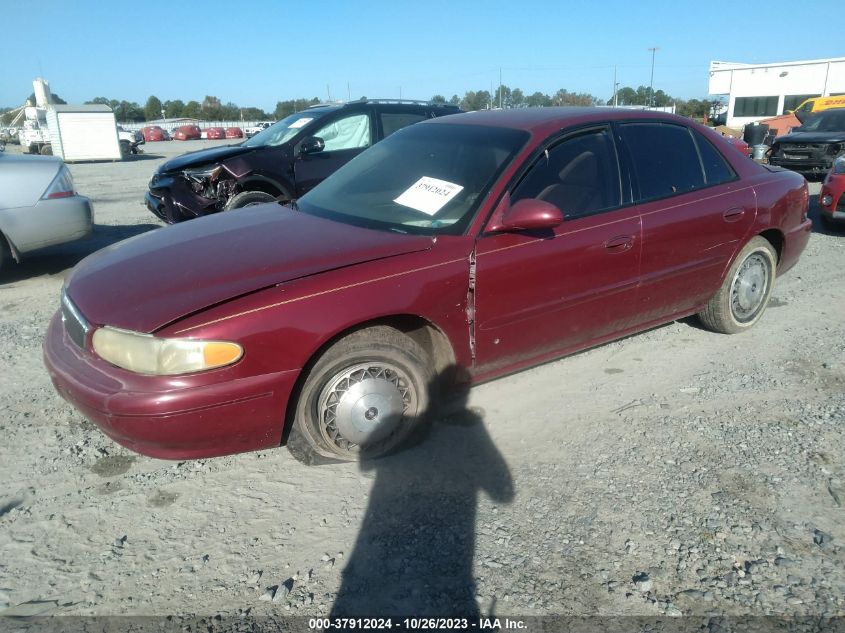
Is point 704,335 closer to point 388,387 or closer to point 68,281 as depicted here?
point 388,387

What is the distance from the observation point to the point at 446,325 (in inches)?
118

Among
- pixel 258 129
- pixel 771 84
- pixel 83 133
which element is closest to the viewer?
pixel 83 133

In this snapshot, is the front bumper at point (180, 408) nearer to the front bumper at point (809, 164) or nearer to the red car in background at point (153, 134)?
the front bumper at point (809, 164)

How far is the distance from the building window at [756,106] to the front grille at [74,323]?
143 feet

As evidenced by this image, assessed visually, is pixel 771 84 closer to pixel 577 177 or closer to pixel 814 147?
pixel 814 147

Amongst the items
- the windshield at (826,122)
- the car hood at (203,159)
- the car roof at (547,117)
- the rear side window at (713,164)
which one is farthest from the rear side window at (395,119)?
the windshield at (826,122)

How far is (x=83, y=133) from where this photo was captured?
2638 centimetres

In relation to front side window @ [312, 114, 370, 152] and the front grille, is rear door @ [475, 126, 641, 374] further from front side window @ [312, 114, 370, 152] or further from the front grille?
front side window @ [312, 114, 370, 152]

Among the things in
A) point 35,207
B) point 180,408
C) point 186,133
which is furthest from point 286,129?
point 186,133

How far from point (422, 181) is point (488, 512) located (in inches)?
70.3

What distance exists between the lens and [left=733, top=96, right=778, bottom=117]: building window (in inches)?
1522

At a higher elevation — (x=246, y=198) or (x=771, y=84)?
(x=771, y=84)

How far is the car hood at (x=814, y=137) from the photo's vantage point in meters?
12.2

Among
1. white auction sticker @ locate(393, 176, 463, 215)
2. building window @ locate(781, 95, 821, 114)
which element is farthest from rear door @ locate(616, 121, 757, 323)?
building window @ locate(781, 95, 821, 114)
